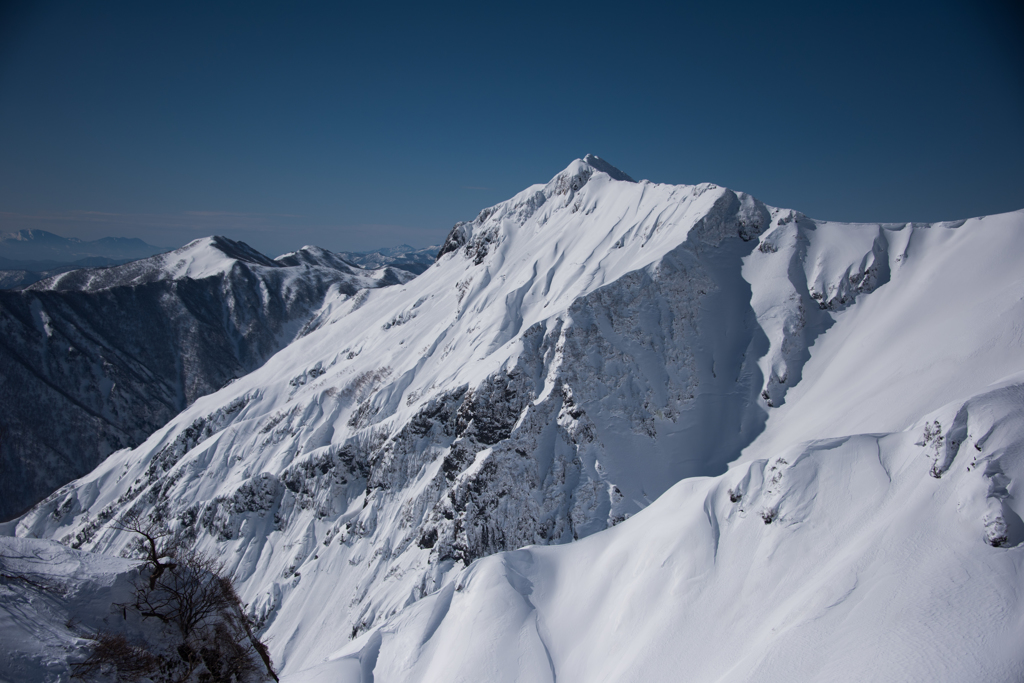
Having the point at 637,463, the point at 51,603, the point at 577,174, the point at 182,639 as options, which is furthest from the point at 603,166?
the point at 51,603

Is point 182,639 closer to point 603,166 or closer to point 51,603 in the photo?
point 51,603

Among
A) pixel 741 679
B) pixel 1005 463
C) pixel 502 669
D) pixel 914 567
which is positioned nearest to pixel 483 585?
pixel 502 669

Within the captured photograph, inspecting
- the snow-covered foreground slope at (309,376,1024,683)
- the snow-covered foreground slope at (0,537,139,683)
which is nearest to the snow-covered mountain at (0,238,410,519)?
the snow-covered foreground slope at (0,537,139,683)

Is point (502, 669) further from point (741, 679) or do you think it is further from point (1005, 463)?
point (1005, 463)

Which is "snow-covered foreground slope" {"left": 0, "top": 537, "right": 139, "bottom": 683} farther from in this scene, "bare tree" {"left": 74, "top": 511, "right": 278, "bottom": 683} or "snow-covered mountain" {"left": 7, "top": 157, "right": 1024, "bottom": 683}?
"snow-covered mountain" {"left": 7, "top": 157, "right": 1024, "bottom": 683}

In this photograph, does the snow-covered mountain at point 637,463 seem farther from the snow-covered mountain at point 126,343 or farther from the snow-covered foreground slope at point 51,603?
the snow-covered mountain at point 126,343
